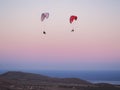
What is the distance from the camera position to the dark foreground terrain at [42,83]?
39.6 meters

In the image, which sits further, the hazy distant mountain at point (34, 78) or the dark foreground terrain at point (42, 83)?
the hazy distant mountain at point (34, 78)

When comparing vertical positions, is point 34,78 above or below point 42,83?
above

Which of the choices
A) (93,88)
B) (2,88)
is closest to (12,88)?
(2,88)

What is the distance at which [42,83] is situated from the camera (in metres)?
47.5

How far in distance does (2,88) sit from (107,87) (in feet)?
47.8

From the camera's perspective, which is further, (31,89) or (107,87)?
(107,87)

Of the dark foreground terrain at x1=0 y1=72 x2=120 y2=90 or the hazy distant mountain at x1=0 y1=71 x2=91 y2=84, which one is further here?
the hazy distant mountain at x1=0 y1=71 x2=91 y2=84

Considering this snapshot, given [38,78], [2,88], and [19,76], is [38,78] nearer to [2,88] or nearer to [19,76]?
[19,76]

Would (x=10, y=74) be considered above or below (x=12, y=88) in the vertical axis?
above

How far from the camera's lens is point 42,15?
36000 mm

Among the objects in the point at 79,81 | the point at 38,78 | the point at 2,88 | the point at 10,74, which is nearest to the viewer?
the point at 2,88

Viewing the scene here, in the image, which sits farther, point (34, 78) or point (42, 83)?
point (34, 78)

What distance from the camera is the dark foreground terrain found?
1559 inches

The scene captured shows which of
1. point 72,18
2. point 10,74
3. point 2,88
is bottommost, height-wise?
point 2,88
